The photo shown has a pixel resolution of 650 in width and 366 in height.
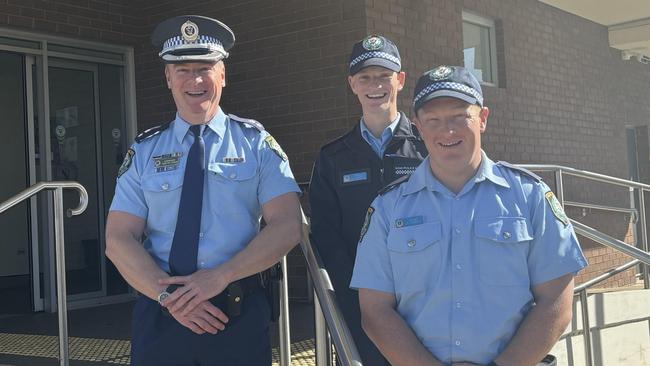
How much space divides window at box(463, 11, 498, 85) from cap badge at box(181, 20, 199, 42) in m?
5.36

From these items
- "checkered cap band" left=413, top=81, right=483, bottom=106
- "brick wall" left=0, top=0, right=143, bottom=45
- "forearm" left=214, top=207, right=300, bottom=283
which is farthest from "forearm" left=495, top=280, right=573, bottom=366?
"brick wall" left=0, top=0, right=143, bottom=45

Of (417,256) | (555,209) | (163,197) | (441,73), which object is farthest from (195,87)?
(555,209)

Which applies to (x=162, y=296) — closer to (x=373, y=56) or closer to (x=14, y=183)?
(x=373, y=56)

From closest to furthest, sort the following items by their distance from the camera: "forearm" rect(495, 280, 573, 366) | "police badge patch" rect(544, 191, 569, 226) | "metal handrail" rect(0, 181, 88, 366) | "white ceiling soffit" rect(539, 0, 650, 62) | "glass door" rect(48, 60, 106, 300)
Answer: "forearm" rect(495, 280, 573, 366) < "police badge patch" rect(544, 191, 569, 226) < "metal handrail" rect(0, 181, 88, 366) < "glass door" rect(48, 60, 106, 300) < "white ceiling soffit" rect(539, 0, 650, 62)

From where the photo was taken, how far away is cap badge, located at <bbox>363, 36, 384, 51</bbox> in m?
2.58

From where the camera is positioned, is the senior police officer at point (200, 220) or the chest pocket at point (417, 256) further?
the senior police officer at point (200, 220)

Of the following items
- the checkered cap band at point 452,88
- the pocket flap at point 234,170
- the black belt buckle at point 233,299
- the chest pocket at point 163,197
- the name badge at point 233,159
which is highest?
the checkered cap band at point 452,88

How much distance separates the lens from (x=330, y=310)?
7.30 feet

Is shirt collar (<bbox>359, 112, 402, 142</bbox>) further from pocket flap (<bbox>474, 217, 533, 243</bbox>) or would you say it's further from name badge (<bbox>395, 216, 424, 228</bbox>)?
pocket flap (<bbox>474, 217, 533, 243</bbox>)

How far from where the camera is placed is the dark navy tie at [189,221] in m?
2.23

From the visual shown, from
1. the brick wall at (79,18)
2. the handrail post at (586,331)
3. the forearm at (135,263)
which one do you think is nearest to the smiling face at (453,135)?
the forearm at (135,263)

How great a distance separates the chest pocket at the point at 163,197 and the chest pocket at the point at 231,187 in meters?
0.11

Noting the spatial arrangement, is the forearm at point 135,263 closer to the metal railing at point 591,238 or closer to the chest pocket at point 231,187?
the chest pocket at point 231,187

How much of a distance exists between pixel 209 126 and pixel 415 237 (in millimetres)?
824
